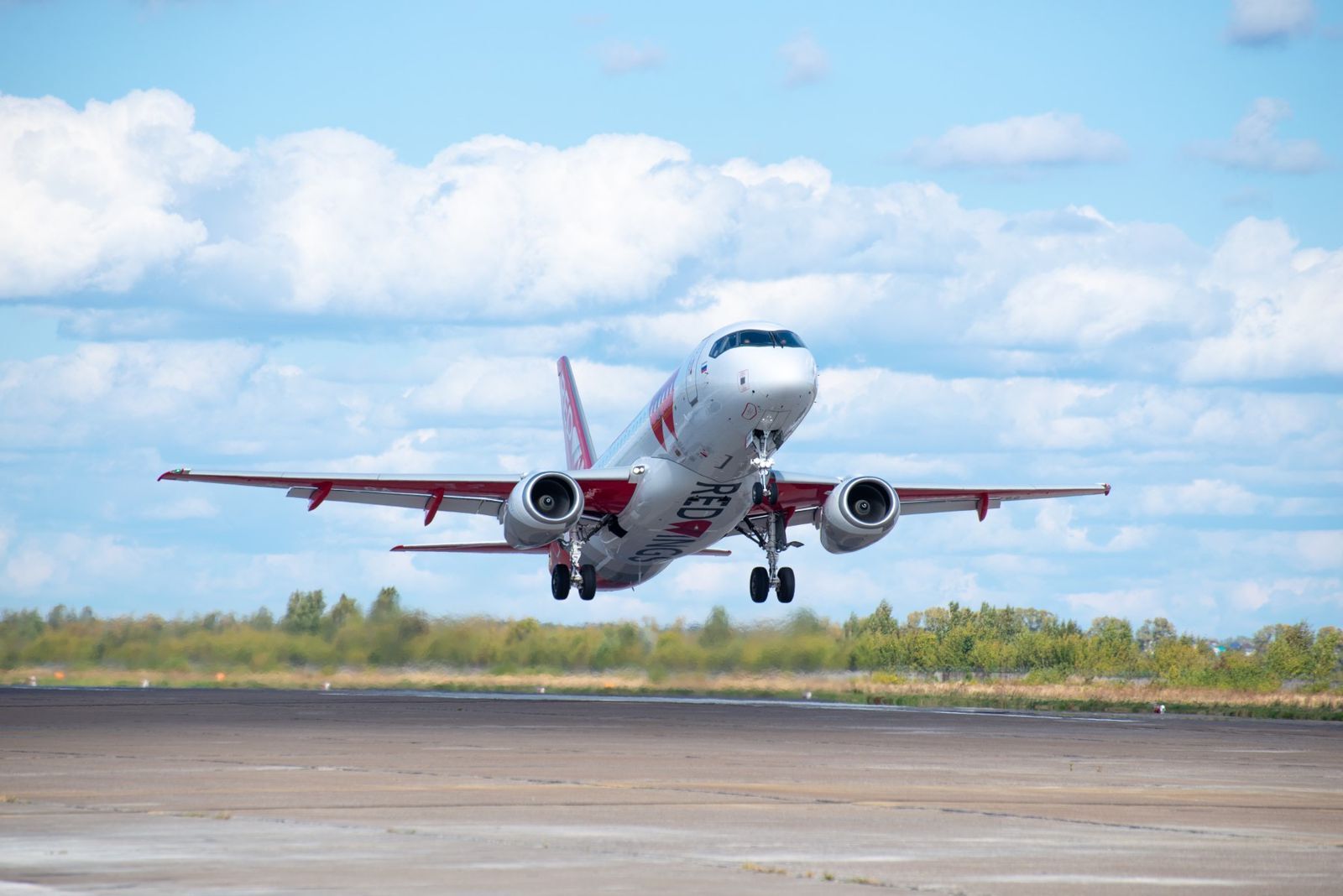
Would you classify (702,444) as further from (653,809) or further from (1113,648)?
(1113,648)

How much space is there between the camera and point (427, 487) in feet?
143

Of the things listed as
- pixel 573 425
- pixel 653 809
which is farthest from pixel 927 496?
pixel 653 809

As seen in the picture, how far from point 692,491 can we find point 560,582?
24.5ft

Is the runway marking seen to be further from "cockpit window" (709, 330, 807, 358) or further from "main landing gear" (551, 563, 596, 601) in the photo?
"cockpit window" (709, 330, 807, 358)

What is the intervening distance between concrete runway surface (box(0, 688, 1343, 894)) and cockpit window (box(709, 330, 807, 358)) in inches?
342

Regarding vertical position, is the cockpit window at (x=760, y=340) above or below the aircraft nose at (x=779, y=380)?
above

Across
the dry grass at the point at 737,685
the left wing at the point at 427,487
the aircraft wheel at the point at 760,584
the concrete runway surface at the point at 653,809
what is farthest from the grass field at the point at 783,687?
the concrete runway surface at the point at 653,809

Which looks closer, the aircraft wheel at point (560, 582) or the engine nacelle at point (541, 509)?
the engine nacelle at point (541, 509)

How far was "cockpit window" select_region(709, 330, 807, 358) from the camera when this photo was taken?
115ft

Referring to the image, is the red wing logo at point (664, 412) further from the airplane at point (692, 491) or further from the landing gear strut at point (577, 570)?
the landing gear strut at point (577, 570)

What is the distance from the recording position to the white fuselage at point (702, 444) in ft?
113

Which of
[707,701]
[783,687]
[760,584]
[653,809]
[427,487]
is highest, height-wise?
[427,487]

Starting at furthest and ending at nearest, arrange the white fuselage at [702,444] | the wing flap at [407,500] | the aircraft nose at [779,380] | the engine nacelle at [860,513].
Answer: the wing flap at [407,500]
the engine nacelle at [860,513]
the white fuselage at [702,444]
the aircraft nose at [779,380]

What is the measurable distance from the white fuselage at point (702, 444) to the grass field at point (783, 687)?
13.4 ft
